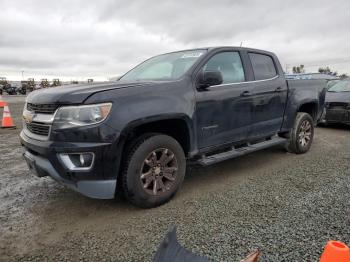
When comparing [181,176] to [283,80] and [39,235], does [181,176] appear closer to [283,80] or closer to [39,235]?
[39,235]

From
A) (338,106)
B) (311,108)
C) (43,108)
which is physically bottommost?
(338,106)

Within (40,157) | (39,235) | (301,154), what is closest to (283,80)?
(301,154)

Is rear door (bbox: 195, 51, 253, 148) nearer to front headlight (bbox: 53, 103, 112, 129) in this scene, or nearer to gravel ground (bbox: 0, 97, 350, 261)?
gravel ground (bbox: 0, 97, 350, 261)

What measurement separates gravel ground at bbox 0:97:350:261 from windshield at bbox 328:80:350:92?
5.16 meters

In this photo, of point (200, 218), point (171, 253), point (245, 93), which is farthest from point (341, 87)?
point (171, 253)

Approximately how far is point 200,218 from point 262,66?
2.89 metres

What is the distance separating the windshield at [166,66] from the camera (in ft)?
12.9

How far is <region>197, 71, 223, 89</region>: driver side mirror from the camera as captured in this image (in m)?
3.60

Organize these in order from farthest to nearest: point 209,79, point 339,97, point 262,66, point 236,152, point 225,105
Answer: point 339,97 → point 262,66 → point 236,152 → point 225,105 → point 209,79

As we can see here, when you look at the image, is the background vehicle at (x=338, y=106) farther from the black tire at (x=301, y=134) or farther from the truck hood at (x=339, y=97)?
the black tire at (x=301, y=134)

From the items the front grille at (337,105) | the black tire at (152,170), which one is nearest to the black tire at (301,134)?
the black tire at (152,170)

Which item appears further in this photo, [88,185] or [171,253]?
[88,185]

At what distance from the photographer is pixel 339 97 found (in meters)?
8.54

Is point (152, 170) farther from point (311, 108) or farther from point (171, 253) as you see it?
point (311, 108)
